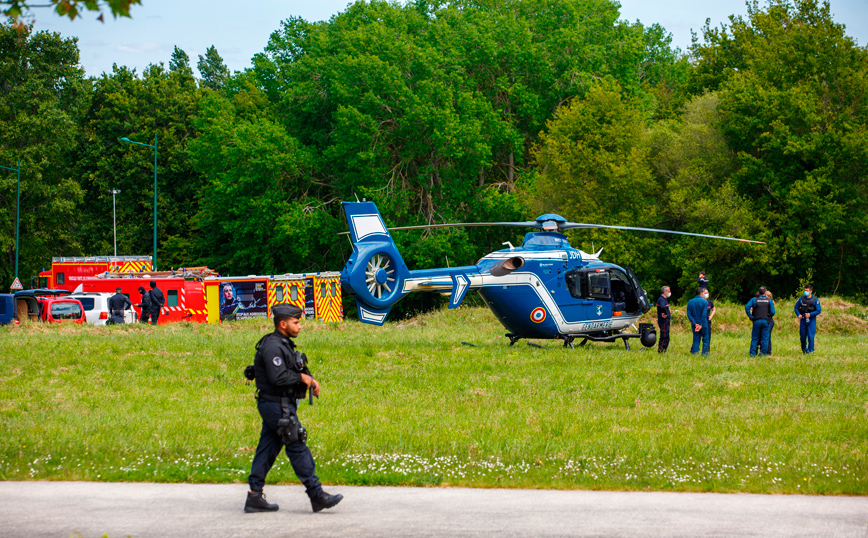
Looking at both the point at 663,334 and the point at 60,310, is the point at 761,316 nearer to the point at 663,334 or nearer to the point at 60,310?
the point at 663,334

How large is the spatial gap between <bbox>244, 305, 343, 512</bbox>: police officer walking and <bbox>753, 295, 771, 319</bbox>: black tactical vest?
50.2 ft

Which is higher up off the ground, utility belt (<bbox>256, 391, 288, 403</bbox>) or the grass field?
utility belt (<bbox>256, 391, 288, 403</bbox>)

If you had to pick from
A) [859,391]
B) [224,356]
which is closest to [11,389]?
[224,356]

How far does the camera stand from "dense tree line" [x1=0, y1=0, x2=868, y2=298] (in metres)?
37.0

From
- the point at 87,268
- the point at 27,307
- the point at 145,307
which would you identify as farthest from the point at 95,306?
the point at 87,268

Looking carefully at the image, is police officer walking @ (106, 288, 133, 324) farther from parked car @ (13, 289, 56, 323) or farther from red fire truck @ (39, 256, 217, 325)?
red fire truck @ (39, 256, 217, 325)

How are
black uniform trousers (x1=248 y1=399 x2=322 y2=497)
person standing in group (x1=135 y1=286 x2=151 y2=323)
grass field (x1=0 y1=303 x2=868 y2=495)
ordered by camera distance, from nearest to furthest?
1. black uniform trousers (x1=248 y1=399 x2=322 y2=497)
2. grass field (x1=0 y1=303 x2=868 y2=495)
3. person standing in group (x1=135 y1=286 x2=151 y2=323)

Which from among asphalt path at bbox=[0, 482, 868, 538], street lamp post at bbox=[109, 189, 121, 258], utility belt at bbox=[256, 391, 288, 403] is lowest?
asphalt path at bbox=[0, 482, 868, 538]

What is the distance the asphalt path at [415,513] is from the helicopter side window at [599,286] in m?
13.1

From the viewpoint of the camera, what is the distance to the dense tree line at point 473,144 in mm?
36969

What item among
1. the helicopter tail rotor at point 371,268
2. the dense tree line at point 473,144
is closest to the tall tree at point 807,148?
the dense tree line at point 473,144

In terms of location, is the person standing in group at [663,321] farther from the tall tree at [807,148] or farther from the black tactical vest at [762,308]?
the tall tree at [807,148]

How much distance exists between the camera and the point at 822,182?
1393 inches

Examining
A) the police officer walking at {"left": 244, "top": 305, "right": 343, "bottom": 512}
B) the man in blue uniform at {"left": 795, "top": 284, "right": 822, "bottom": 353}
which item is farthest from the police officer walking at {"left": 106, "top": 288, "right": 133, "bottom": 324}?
the police officer walking at {"left": 244, "top": 305, "right": 343, "bottom": 512}
